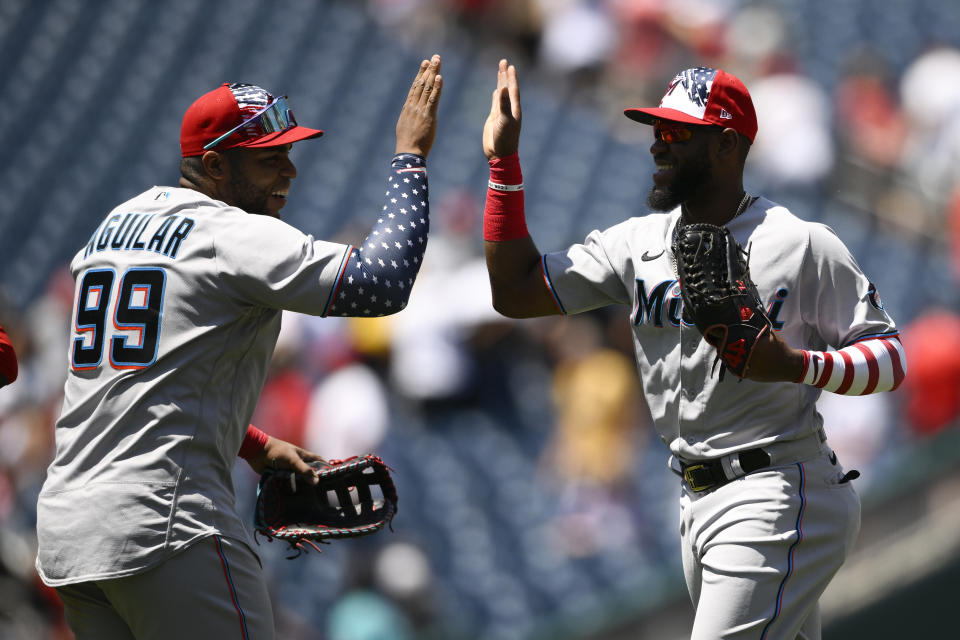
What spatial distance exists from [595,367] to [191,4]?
6734mm

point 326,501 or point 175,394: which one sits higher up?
point 175,394

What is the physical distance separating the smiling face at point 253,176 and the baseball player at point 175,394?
0.10 meters

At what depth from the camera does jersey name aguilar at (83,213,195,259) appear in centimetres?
232

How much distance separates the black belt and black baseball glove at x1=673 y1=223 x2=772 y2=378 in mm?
241

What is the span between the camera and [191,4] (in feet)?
36.6

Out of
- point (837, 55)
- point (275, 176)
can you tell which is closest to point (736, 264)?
point (275, 176)

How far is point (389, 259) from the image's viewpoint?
2336 mm

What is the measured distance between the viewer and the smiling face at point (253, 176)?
249 cm

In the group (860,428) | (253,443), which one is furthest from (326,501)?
(860,428)

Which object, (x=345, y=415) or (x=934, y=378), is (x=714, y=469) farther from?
(x=345, y=415)

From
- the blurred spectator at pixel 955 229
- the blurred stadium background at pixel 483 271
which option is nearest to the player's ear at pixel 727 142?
the blurred stadium background at pixel 483 271

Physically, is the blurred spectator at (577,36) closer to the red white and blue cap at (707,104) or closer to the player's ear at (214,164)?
the red white and blue cap at (707,104)

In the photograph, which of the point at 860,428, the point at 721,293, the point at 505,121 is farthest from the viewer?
the point at 860,428

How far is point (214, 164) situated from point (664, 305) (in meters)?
1.01
